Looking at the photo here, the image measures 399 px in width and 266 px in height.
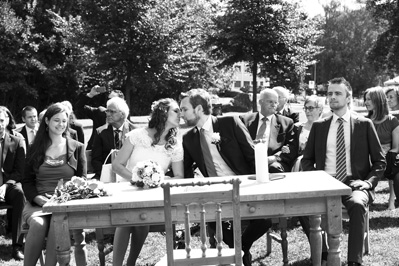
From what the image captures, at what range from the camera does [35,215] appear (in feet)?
16.8

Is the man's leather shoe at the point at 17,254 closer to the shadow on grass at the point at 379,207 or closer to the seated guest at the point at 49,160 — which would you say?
the seated guest at the point at 49,160

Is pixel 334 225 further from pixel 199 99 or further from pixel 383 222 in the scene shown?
pixel 383 222

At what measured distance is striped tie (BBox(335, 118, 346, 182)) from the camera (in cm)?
548

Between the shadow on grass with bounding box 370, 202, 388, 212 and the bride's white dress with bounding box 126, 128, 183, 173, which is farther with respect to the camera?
the shadow on grass with bounding box 370, 202, 388, 212

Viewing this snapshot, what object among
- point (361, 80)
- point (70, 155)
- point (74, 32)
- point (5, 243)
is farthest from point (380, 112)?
point (361, 80)

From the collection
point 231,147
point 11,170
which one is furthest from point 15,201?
point 231,147

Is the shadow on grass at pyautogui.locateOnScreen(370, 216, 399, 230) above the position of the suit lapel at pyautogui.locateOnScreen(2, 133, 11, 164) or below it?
below

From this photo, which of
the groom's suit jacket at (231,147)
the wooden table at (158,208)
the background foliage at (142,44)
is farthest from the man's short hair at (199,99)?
the background foliage at (142,44)

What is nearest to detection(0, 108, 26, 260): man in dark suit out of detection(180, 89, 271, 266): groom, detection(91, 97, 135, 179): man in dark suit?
detection(91, 97, 135, 179): man in dark suit

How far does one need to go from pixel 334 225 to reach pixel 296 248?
1.90 metres

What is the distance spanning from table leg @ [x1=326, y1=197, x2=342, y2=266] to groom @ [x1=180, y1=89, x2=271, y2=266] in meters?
1.43

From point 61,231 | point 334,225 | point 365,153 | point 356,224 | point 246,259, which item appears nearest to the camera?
point 61,231

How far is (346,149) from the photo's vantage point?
217 inches

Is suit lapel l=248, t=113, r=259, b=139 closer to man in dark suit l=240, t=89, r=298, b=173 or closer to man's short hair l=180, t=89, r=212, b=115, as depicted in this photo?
man in dark suit l=240, t=89, r=298, b=173
